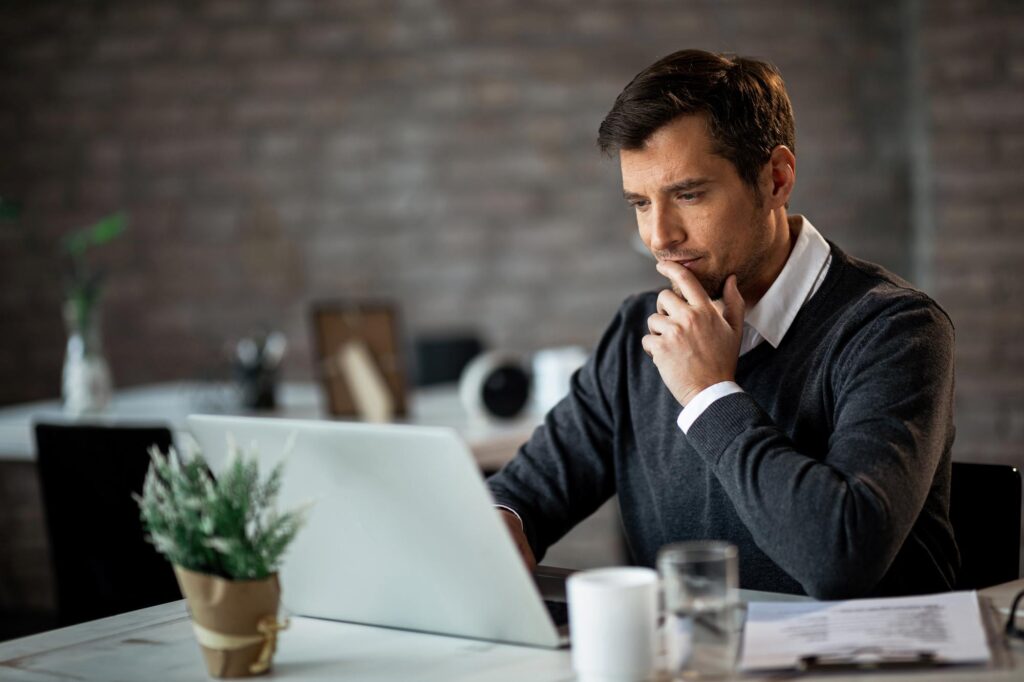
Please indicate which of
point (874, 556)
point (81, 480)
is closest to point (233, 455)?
point (874, 556)

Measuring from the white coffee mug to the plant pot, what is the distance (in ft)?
0.94

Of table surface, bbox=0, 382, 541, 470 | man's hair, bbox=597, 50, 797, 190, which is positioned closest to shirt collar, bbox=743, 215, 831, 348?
man's hair, bbox=597, 50, 797, 190

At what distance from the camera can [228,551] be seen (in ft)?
3.76

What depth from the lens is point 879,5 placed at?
162 inches

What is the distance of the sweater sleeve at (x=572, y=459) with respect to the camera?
172 cm

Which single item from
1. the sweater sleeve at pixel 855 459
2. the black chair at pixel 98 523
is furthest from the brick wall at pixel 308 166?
the sweater sleeve at pixel 855 459

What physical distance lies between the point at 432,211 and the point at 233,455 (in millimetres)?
3519

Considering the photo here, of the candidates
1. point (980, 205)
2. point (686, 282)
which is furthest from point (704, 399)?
point (980, 205)

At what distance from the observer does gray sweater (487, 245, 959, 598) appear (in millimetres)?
1309

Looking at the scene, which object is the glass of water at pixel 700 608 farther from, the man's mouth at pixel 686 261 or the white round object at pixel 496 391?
the white round object at pixel 496 391

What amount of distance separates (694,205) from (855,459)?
392 mm

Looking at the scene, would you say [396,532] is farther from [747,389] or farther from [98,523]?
[98,523]

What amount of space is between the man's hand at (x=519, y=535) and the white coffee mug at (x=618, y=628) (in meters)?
0.40

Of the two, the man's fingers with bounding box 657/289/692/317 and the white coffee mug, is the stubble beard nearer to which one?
the man's fingers with bounding box 657/289/692/317
